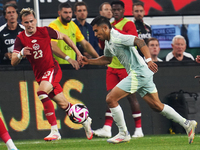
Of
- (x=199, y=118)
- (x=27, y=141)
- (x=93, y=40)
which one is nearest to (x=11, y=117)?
(x=27, y=141)

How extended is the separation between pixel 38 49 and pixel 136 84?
2038mm

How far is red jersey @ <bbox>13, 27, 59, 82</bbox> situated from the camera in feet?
26.9

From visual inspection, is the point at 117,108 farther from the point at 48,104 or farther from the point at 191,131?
the point at 48,104

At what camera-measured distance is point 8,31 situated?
9.83 metres

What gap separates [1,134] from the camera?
20.0ft

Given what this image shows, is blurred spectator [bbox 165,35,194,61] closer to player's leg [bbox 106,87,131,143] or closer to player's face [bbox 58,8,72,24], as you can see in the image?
player's face [bbox 58,8,72,24]

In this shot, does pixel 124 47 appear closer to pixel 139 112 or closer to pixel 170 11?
pixel 139 112

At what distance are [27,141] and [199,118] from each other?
348 centimetres

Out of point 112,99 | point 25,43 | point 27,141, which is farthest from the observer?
point 27,141

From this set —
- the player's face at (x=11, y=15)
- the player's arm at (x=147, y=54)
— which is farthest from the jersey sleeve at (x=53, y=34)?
the player's arm at (x=147, y=54)

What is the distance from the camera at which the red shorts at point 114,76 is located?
888 centimetres

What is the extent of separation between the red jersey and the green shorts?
5.43 ft

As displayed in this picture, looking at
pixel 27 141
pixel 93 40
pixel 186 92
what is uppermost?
pixel 93 40

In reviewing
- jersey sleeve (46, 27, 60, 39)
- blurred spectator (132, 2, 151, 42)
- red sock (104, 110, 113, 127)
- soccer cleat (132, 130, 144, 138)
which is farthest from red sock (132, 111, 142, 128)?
blurred spectator (132, 2, 151, 42)
